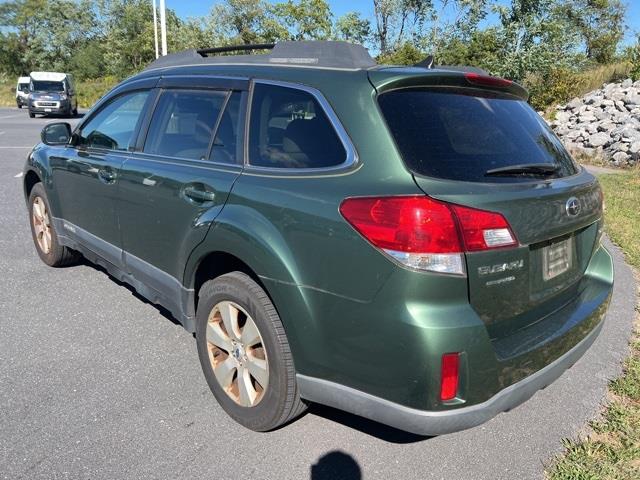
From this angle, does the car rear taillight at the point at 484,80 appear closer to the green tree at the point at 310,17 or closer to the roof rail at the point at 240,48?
the roof rail at the point at 240,48

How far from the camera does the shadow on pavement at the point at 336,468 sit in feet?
8.10

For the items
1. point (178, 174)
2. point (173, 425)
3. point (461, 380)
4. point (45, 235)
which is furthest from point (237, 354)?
point (45, 235)

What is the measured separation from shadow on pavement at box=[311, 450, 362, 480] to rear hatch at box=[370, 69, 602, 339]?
3.08 ft

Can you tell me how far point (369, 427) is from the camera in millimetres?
2832

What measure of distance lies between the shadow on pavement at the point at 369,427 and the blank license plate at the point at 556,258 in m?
1.05

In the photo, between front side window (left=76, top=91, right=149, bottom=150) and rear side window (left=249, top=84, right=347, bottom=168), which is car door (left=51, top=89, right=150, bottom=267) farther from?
rear side window (left=249, top=84, right=347, bottom=168)

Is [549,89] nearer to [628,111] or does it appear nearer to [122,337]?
[628,111]

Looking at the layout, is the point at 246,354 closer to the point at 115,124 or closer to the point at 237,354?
the point at 237,354

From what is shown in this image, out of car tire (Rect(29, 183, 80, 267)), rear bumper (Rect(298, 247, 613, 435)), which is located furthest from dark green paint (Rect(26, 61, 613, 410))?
car tire (Rect(29, 183, 80, 267))

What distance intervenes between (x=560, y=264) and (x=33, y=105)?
106 ft

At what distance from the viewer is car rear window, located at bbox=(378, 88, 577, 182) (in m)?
2.23

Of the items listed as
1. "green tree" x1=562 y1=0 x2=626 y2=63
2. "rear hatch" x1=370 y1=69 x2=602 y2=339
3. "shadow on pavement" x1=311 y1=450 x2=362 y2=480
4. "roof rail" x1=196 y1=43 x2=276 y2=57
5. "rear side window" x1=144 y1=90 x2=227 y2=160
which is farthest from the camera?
→ "green tree" x1=562 y1=0 x2=626 y2=63

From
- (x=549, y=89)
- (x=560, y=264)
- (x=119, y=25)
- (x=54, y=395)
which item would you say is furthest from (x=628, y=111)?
(x=119, y=25)

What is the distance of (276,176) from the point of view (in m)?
2.52
